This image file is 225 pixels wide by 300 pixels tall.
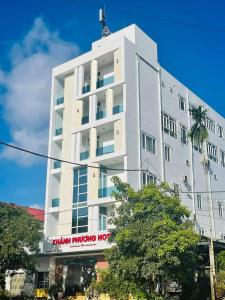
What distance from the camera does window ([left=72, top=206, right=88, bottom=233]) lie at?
1499 inches

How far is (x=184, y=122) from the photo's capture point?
4928cm

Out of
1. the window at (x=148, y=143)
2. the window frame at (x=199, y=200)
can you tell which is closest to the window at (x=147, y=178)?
the window at (x=148, y=143)

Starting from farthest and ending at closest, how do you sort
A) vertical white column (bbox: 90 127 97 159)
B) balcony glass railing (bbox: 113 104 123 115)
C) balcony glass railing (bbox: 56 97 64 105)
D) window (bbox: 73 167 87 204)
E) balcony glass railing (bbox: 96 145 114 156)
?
balcony glass railing (bbox: 56 97 64 105) → vertical white column (bbox: 90 127 97 159) → window (bbox: 73 167 87 204) → balcony glass railing (bbox: 113 104 123 115) → balcony glass railing (bbox: 96 145 114 156)

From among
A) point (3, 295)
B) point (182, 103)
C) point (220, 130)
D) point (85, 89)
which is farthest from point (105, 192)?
point (220, 130)

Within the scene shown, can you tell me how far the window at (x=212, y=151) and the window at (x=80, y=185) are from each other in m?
19.7

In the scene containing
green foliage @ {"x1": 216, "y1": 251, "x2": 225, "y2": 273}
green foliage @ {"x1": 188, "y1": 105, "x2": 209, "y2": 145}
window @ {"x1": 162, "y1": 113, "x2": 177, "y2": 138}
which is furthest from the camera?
window @ {"x1": 162, "y1": 113, "x2": 177, "y2": 138}

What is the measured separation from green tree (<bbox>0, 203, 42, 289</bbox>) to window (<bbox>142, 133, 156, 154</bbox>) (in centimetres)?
1215

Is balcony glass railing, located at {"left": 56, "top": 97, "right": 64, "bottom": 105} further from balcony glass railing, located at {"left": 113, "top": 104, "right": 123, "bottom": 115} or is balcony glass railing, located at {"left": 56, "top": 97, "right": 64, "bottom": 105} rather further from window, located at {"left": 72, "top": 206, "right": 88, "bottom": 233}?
window, located at {"left": 72, "top": 206, "right": 88, "bottom": 233}

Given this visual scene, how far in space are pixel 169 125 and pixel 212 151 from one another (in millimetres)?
11628

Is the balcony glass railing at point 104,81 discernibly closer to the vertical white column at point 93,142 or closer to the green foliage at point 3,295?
the vertical white column at point 93,142

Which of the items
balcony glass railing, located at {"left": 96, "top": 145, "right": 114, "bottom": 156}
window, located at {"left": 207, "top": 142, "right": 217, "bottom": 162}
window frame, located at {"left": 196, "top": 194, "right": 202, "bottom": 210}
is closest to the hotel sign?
balcony glass railing, located at {"left": 96, "top": 145, "right": 114, "bottom": 156}

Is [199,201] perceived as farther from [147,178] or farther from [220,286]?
[220,286]

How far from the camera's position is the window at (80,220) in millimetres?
38062

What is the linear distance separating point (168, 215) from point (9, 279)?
20685 mm
